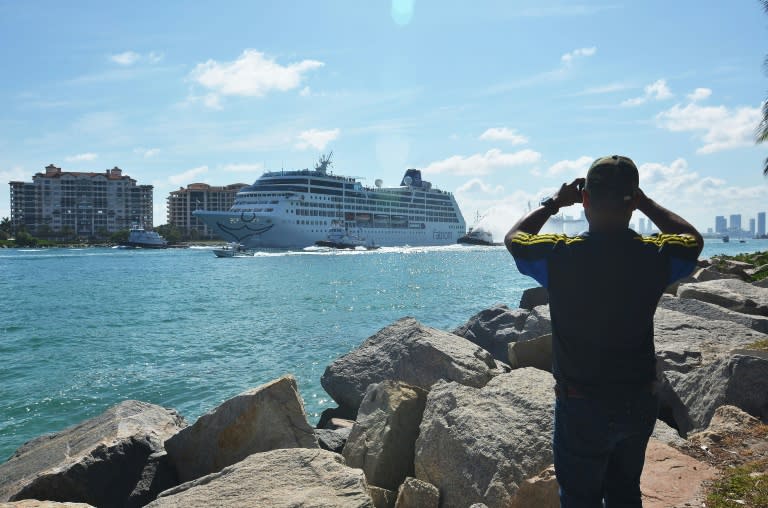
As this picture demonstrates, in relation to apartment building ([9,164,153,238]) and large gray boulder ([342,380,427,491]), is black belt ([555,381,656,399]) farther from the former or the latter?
apartment building ([9,164,153,238])

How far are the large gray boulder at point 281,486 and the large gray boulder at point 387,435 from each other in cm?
80

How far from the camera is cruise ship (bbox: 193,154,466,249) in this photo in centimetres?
8125

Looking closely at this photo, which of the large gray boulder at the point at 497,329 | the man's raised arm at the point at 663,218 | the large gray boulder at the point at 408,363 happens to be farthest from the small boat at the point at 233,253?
the man's raised arm at the point at 663,218

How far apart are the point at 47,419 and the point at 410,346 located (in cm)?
681

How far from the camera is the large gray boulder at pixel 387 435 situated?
186 inches

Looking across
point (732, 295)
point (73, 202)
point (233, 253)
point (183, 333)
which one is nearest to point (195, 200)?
point (73, 202)

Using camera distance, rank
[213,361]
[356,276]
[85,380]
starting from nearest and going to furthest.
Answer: [85,380] → [213,361] → [356,276]

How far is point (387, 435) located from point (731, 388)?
10.2ft

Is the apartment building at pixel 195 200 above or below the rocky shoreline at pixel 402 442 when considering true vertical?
above

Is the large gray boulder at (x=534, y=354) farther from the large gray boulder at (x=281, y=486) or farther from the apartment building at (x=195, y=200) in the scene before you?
the apartment building at (x=195, y=200)

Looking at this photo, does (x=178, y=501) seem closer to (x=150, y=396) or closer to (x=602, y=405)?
(x=602, y=405)

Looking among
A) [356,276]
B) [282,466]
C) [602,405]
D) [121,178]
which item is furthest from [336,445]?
[121,178]

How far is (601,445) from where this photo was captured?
7.63 ft

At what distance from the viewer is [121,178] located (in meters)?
160
